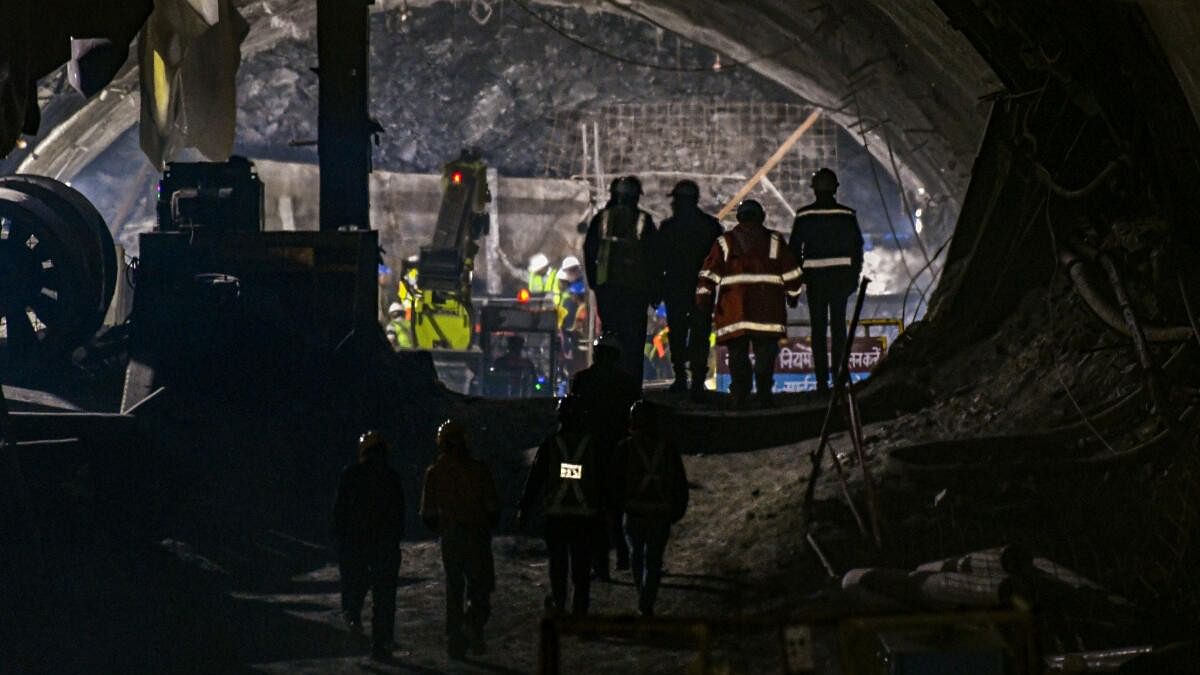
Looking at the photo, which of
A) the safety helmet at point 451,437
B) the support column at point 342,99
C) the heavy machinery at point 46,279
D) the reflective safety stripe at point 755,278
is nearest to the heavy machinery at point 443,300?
the support column at point 342,99

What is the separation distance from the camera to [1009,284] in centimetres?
1492

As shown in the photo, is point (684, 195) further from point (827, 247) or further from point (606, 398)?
point (606, 398)

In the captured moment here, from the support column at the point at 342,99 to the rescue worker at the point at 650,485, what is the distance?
930 cm

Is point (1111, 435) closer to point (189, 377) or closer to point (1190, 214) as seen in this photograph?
point (1190, 214)

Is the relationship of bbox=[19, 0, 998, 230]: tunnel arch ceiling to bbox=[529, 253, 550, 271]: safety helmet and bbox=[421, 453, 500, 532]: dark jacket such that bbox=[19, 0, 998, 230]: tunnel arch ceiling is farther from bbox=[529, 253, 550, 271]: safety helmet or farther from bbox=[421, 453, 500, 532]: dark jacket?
bbox=[421, 453, 500, 532]: dark jacket

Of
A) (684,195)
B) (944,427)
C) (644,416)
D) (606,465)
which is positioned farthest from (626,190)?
(644,416)

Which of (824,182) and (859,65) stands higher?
(859,65)

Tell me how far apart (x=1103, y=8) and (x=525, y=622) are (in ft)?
17.1

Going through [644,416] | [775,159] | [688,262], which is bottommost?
[644,416]

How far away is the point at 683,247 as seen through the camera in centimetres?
1650

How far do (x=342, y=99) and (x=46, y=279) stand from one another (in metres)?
3.61

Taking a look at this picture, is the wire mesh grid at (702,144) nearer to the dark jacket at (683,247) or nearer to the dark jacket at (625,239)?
the dark jacket at (683,247)

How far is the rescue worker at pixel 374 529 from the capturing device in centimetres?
1023

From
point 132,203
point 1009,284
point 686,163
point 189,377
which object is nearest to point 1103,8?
point 1009,284
